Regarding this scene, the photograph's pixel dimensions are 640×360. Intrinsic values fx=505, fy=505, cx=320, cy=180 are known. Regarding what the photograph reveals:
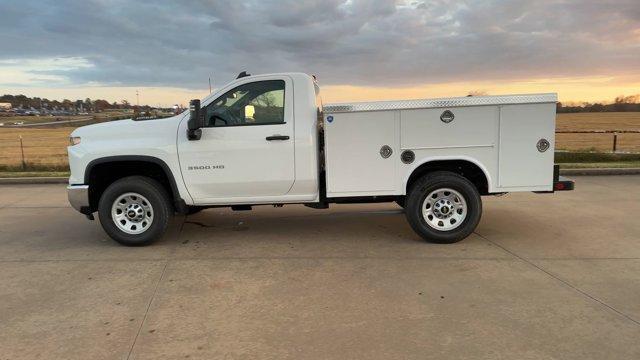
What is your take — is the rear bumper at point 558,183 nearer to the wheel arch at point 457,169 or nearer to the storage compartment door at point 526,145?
the storage compartment door at point 526,145

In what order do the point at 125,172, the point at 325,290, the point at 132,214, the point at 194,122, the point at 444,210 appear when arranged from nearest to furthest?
the point at 325,290, the point at 194,122, the point at 444,210, the point at 132,214, the point at 125,172

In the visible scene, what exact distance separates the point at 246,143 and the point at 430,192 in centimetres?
224

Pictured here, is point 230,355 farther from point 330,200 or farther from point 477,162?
point 477,162

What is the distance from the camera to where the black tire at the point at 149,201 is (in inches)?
239

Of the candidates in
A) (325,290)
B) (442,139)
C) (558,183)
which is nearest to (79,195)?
(325,290)

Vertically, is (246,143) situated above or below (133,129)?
below

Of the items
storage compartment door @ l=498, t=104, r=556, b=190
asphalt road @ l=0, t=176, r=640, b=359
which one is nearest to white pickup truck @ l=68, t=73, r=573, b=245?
storage compartment door @ l=498, t=104, r=556, b=190

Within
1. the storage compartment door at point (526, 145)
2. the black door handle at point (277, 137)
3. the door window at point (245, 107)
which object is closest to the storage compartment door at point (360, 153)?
the black door handle at point (277, 137)

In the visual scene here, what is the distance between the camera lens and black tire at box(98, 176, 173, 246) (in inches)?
239

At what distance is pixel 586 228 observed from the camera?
6777mm

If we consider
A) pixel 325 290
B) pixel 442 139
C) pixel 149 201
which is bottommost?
pixel 325 290

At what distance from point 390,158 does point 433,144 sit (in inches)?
20.4

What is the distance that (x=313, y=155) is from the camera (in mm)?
5988

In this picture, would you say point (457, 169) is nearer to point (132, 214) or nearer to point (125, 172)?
point (132, 214)
